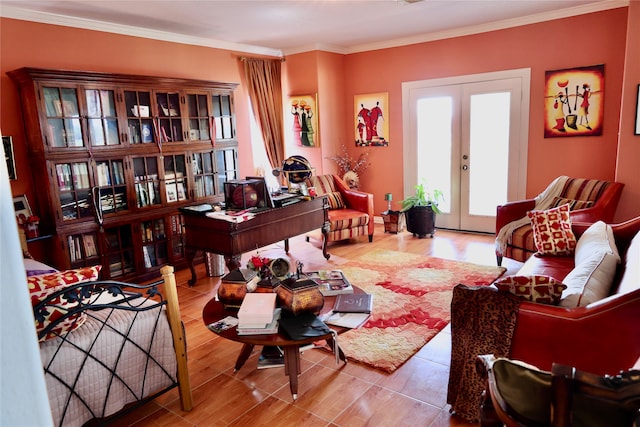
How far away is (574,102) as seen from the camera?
5074 millimetres

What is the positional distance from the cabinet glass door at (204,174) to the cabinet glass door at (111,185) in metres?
0.82

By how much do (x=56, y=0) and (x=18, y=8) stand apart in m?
0.48

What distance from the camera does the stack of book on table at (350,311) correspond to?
2562 mm

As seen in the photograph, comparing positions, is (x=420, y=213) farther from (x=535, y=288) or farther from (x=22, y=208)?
(x=22, y=208)

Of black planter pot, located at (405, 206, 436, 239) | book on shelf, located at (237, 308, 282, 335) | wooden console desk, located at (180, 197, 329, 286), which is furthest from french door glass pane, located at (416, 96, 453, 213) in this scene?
book on shelf, located at (237, 308, 282, 335)

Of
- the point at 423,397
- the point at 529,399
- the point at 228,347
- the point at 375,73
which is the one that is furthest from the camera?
the point at 375,73

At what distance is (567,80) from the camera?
5.08 metres

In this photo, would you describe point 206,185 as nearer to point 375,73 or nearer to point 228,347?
point 228,347

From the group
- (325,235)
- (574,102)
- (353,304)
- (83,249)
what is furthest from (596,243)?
(83,249)

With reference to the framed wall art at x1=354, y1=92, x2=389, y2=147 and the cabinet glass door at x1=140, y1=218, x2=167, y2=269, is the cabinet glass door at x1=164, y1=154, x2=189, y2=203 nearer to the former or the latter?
the cabinet glass door at x1=140, y1=218, x2=167, y2=269

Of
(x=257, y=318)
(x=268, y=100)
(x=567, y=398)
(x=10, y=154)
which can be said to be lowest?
(x=257, y=318)

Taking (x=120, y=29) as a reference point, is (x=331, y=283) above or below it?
below

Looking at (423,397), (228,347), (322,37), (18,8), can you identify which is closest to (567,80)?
(322,37)

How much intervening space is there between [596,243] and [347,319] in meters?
1.80
